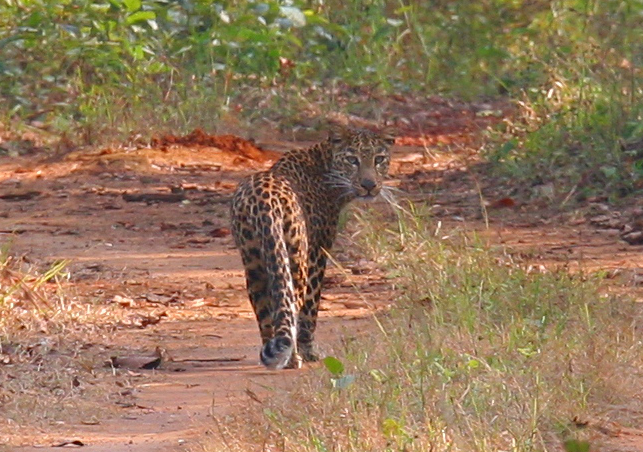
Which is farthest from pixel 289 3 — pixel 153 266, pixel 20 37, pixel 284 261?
pixel 284 261

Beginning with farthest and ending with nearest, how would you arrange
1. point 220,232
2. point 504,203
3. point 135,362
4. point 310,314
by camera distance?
point 504,203, point 220,232, point 310,314, point 135,362

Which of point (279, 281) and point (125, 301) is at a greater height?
point (279, 281)

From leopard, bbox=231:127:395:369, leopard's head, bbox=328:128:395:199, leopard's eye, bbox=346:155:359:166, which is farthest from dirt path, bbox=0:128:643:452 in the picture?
leopard's eye, bbox=346:155:359:166

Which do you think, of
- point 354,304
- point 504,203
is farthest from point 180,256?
point 504,203

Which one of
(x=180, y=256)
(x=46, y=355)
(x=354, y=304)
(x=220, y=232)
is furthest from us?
(x=220, y=232)

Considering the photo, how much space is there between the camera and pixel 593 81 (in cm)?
1059

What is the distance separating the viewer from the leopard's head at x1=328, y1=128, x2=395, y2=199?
709 cm

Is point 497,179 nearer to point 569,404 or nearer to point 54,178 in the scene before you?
point 54,178

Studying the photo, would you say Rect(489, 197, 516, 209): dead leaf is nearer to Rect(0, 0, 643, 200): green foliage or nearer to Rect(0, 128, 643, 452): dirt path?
Rect(0, 128, 643, 452): dirt path

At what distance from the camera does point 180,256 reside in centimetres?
886

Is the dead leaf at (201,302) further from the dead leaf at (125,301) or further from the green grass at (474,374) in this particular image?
the green grass at (474,374)

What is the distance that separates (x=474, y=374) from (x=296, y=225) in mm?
1599

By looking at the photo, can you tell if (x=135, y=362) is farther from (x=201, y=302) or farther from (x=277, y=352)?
(x=201, y=302)

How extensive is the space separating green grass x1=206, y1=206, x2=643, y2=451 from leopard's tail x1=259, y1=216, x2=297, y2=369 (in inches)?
10.9
